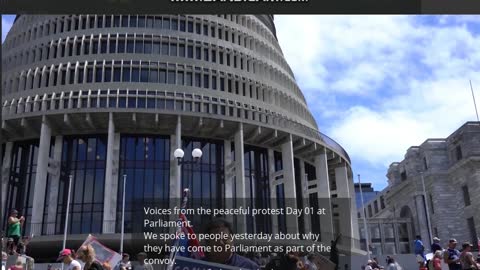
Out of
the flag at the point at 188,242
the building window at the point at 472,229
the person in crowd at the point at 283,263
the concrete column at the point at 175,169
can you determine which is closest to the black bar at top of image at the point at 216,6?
the flag at the point at 188,242

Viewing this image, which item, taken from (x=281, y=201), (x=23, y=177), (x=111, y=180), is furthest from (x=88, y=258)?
(x=281, y=201)

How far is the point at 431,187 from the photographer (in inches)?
3169

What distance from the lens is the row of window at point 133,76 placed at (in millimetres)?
48656

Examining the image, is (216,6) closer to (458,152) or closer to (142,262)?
(142,262)

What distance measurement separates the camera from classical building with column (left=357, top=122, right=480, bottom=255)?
74438mm

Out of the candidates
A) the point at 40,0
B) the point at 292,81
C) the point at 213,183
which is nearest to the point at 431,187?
the point at 292,81

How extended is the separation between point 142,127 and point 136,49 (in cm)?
908

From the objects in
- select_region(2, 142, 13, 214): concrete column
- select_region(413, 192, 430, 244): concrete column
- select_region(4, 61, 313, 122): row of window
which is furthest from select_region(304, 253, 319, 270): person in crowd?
select_region(413, 192, 430, 244): concrete column

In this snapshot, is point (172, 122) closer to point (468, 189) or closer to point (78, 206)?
point (78, 206)

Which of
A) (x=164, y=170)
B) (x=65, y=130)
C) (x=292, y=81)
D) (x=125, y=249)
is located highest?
(x=292, y=81)

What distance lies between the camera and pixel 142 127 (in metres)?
46.6

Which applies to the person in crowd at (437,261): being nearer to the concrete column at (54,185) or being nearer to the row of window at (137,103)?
the row of window at (137,103)

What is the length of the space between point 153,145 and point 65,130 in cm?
809

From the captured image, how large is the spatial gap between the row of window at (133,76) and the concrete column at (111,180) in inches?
261
